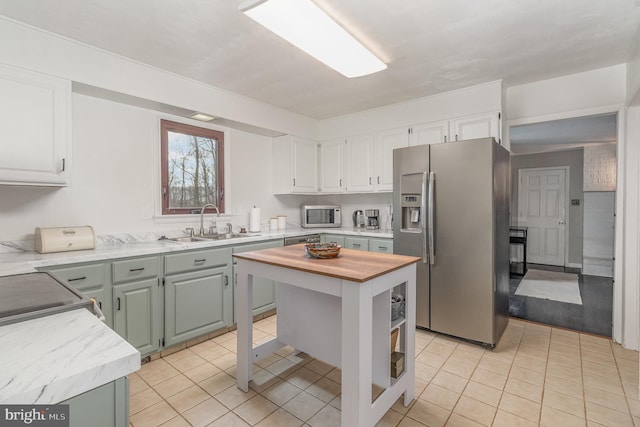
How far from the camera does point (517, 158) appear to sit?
6699 mm

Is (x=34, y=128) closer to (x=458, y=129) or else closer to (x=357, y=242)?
(x=357, y=242)

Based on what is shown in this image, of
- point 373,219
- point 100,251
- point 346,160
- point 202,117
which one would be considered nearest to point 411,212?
point 373,219

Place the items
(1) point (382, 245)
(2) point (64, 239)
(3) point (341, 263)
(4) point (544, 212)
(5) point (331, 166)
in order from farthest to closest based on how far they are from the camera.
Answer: (4) point (544, 212)
(5) point (331, 166)
(1) point (382, 245)
(2) point (64, 239)
(3) point (341, 263)

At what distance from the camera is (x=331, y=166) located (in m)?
4.48

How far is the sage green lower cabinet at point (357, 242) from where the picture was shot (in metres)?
3.67

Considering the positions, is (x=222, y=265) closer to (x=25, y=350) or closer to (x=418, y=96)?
(x=25, y=350)

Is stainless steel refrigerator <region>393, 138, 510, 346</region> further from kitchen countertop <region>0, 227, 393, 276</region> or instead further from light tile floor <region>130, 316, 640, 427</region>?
kitchen countertop <region>0, 227, 393, 276</region>

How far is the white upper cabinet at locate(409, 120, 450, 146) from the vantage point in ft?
11.4

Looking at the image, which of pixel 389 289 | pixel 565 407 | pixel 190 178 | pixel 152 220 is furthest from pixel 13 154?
pixel 565 407

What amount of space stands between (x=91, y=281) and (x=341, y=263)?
69.3 inches

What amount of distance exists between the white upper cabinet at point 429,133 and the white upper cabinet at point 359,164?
578mm

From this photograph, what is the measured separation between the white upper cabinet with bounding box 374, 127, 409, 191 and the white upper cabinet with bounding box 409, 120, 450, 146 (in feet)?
0.47

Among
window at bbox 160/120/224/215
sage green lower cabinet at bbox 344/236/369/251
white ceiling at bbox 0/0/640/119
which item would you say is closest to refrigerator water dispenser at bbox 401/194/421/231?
sage green lower cabinet at bbox 344/236/369/251

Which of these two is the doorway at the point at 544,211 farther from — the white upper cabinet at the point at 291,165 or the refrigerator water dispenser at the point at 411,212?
the white upper cabinet at the point at 291,165
